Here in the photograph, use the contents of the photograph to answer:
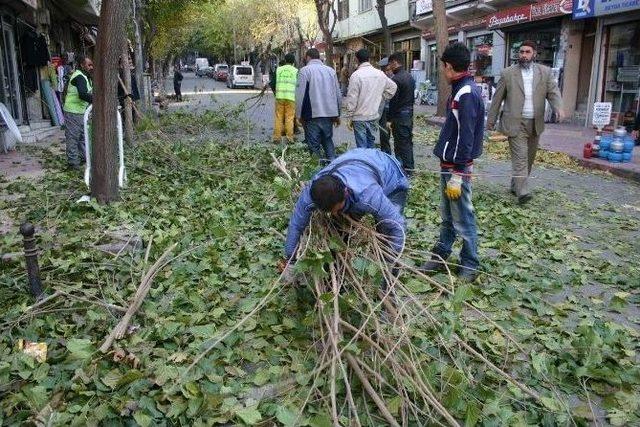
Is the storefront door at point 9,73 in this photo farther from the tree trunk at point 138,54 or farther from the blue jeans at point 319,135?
the blue jeans at point 319,135

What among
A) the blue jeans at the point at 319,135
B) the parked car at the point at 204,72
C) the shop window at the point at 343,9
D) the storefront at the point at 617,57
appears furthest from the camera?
the parked car at the point at 204,72

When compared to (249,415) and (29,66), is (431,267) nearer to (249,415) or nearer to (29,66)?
(249,415)

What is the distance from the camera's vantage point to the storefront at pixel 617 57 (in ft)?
48.5

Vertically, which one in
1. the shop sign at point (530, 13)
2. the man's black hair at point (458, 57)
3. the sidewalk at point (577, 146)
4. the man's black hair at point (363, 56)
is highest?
the shop sign at point (530, 13)

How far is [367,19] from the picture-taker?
121 ft

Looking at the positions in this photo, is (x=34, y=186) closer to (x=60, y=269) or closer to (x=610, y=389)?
(x=60, y=269)

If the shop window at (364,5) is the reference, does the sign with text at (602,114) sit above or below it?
below

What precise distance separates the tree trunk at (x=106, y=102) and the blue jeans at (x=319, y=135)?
2875 millimetres

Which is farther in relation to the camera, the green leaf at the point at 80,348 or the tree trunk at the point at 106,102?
the tree trunk at the point at 106,102

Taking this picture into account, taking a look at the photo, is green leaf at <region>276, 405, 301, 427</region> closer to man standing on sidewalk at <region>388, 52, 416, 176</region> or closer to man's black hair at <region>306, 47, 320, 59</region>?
man standing on sidewalk at <region>388, 52, 416, 176</region>

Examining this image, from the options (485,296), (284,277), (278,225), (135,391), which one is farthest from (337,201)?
(278,225)

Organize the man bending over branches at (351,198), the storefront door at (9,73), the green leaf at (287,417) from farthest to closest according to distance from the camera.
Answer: the storefront door at (9,73) → the man bending over branches at (351,198) → the green leaf at (287,417)

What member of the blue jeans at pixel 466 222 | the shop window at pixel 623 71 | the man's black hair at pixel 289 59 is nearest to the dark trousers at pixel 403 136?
the man's black hair at pixel 289 59

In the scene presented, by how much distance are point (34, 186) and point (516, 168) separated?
19.7ft
